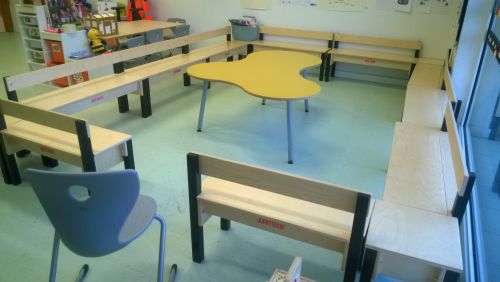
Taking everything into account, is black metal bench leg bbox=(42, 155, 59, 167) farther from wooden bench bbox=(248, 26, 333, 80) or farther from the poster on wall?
the poster on wall

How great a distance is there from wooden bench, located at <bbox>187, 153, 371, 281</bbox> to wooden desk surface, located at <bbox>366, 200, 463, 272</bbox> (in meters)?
0.11

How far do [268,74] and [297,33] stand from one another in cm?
254

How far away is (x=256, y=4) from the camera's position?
6156 millimetres

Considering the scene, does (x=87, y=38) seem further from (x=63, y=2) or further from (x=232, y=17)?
(x=232, y=17)

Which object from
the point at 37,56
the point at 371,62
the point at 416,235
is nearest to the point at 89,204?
the point at 416,235

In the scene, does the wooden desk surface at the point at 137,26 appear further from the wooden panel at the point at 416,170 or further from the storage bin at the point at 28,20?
the wooden panel at the point at 416,170

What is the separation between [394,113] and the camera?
450 cm

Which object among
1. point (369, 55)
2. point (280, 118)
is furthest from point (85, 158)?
point (369, 55)

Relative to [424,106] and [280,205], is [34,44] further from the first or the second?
[424,106]

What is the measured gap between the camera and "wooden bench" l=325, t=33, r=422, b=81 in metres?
5.26

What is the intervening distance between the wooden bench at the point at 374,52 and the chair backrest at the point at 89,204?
466 cm

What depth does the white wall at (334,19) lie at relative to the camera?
17.0 feet

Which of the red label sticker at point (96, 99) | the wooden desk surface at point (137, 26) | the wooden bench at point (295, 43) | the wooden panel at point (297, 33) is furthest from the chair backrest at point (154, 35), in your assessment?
the red label sticker at point (96, 99)

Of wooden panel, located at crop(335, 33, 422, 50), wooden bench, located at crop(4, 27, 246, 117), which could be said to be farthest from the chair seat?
wooden panel, located at crop(335, 33, 422, 50)
